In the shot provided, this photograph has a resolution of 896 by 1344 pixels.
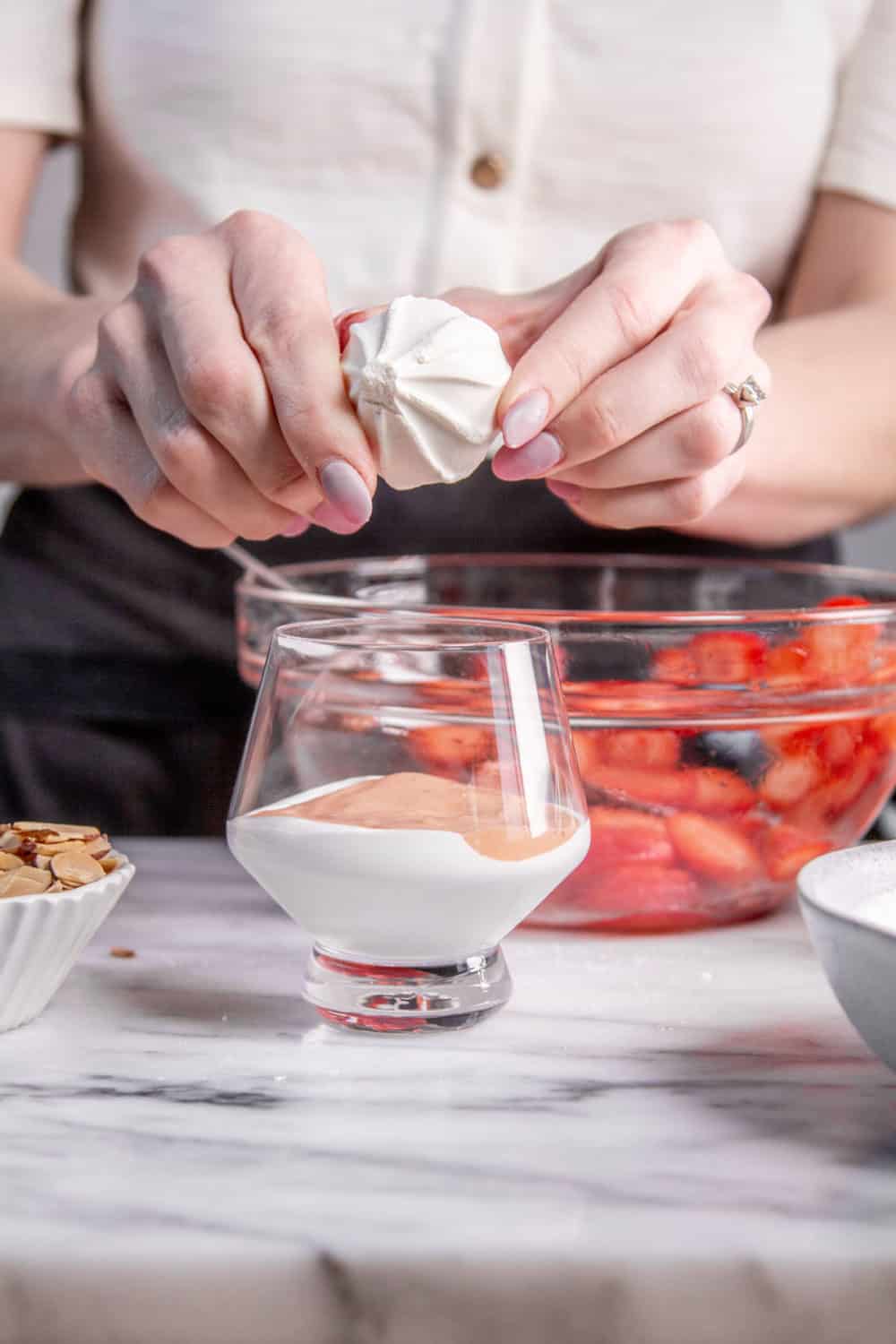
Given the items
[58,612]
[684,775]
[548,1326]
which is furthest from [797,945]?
[58,612]

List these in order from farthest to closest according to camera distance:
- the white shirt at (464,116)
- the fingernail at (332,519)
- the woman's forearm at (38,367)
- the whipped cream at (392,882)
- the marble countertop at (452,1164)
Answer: the white shirt at (464,116), the woman's forearm at (38,367), the fingernail at (332,519), the whipped cream at (392,882), the marble countertop at (452,1164)

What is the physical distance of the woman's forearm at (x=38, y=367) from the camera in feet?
2.63

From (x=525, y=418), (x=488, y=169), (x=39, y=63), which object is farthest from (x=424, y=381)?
(x=39, y=63)

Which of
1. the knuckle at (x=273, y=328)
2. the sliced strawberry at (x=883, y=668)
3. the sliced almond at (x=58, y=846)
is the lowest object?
the sliced almond at (x=58, y=846)

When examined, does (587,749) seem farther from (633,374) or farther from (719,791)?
(633,374)

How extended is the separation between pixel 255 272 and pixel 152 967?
0.30 m

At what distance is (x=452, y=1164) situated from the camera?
44 cm

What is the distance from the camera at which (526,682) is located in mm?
538

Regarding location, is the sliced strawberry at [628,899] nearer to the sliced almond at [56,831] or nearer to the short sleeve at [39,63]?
the sliced almond at [56,831]

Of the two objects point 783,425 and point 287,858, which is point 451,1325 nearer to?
point 287,858

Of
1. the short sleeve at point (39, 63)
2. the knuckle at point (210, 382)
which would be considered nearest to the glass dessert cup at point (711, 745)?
the knuckle at point (210, 382)

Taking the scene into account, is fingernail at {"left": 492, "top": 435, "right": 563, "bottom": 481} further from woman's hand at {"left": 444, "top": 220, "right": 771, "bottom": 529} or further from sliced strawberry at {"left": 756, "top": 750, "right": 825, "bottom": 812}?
sliced strawberry at {"left": 756, "top": 750, "right": 825, "bottom": 812}

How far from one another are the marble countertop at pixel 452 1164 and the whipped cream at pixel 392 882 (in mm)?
40

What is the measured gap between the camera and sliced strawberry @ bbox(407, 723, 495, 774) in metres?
0.51
